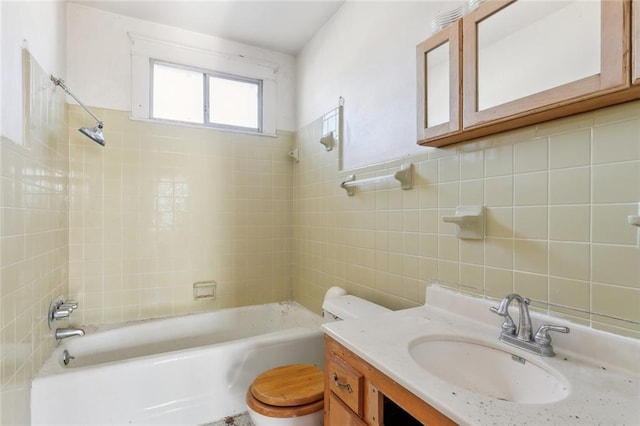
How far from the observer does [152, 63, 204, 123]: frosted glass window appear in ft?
7.82

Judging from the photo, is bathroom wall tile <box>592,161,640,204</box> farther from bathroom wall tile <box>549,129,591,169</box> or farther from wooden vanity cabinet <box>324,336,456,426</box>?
wooden vanity cabinet <box>324,336,456,426</box>

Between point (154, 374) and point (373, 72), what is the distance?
6.66ft

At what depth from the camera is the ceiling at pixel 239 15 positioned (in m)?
2.08

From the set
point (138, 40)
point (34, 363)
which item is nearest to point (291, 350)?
point (34, 363)

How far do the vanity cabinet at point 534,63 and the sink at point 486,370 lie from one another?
0.74m

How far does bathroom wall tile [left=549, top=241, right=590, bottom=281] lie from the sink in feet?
0.97

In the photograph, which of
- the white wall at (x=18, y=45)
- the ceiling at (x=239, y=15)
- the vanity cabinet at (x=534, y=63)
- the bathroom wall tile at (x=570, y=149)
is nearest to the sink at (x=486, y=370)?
the bathroom wall tile at (x=570, y=149)

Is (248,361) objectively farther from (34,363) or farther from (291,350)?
(34,363)

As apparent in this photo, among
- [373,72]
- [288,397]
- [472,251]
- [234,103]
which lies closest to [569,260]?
[472,251]

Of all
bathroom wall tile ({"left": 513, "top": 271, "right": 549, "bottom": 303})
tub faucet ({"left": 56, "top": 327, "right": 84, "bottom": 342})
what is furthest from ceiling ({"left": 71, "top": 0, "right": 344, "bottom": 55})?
tub faucet ({"left": 56, "top": 327, "right": 84, "bottom": 342})

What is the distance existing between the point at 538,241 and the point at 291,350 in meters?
1.44

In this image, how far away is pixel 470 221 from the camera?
121cm

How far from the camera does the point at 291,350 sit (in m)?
1.88

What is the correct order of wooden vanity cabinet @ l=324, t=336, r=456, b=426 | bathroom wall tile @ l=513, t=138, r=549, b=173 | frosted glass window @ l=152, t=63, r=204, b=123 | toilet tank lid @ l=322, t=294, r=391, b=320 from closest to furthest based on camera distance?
wooden vanity cabinet @ l=324, t=336, r=456, b=426
bathroom wall tile @ l=513, t=138, r=549, b=173
toilet tank lid @ l=322, t=294, r=391, b=320
frosted glass window @ l=152, t=63, r=204, b=123
